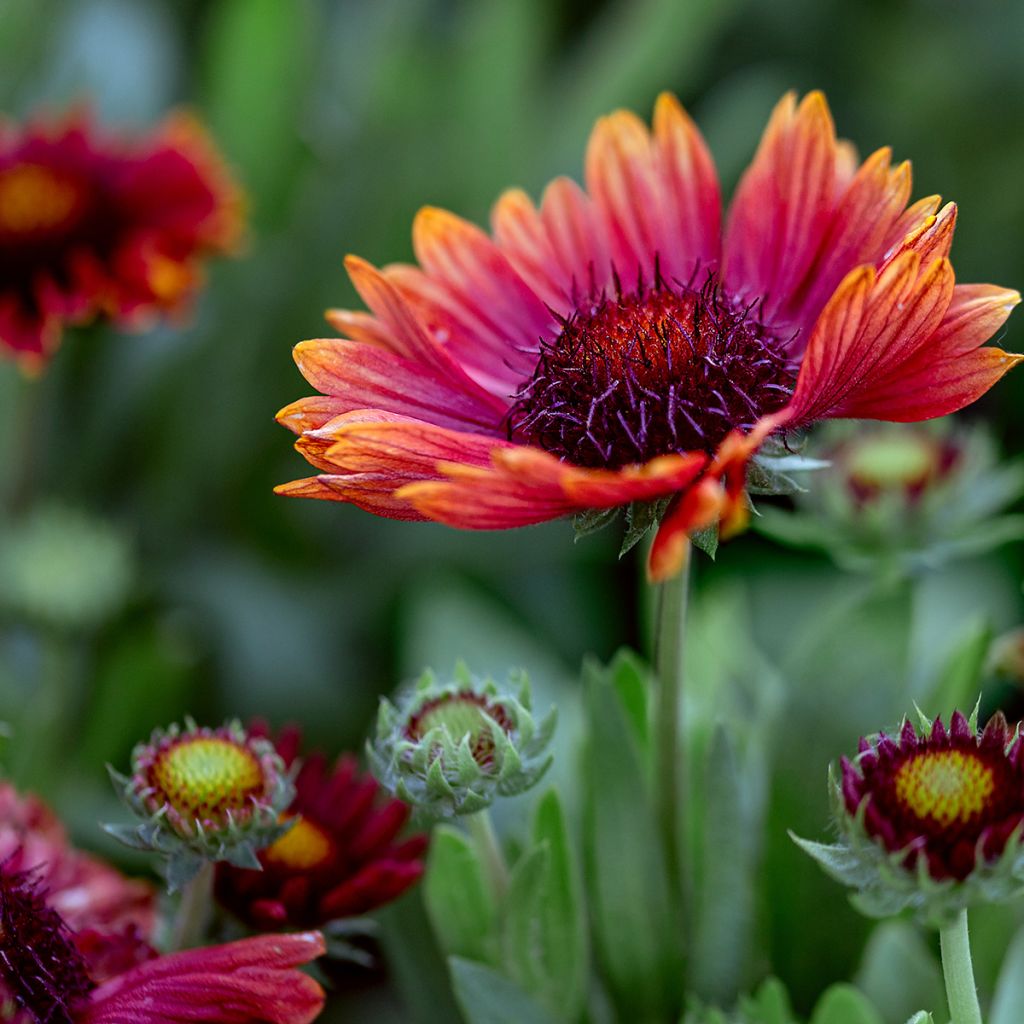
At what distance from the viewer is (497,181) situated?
94cm

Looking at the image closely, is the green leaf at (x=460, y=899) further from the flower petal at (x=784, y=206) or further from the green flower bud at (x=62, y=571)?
the green flower bud at (x=62, y=571)

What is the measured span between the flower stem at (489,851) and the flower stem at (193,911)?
8 centimetres

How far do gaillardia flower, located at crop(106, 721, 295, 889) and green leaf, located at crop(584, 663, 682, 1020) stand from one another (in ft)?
0.35

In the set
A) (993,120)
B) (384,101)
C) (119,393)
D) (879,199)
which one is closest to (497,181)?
(384,101)

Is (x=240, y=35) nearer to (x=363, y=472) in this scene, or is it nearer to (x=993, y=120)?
(x=993, y=120)

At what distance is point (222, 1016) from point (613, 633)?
562 mm

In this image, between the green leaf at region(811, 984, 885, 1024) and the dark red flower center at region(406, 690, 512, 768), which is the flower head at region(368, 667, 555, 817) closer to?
the dark red flower center at region(406, 690, 512, 768)

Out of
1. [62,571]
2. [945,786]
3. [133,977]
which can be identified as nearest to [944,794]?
[945,786]

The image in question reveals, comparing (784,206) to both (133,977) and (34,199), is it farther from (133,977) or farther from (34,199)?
(34,199)

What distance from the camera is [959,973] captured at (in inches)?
13.5

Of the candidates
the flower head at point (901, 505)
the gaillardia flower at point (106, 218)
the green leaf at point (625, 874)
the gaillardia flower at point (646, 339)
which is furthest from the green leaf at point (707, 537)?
the gaillardia flower at point (106, 218)

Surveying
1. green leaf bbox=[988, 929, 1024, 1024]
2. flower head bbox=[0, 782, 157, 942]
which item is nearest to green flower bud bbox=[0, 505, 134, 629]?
flower head bbox=[0, 782, 157, 942]

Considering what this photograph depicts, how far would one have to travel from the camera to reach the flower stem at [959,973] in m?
0.34

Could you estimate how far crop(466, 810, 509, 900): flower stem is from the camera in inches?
16.9
